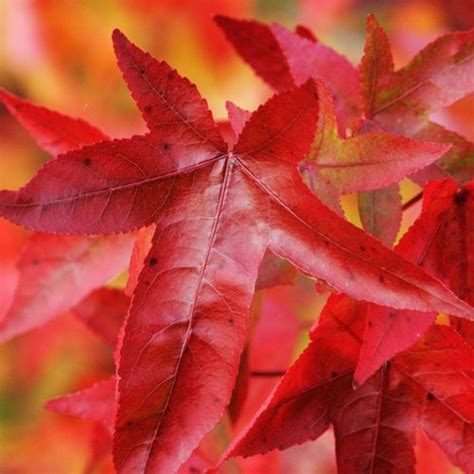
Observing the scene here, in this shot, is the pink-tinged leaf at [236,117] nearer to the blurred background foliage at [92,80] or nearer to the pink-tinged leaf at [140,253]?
the pink-tinged leaf at [140,253]

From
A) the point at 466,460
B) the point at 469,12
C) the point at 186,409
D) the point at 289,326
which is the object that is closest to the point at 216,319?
the point at 186,409

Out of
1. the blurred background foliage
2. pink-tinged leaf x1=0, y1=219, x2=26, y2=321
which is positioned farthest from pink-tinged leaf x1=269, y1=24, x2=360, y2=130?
pink-tinged leaf x1=0, y1=219, x2=26, y2=321

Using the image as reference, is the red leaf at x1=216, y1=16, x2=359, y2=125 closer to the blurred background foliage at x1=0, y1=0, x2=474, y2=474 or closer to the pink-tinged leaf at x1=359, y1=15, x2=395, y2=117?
the pink-tinged leaf at x1=359, y1=15, x2=395, y2=117

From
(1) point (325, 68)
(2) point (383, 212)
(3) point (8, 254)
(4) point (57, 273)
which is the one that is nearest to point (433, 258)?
(2) point (383, 212)

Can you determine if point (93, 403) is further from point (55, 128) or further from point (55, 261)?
point (55, 128)

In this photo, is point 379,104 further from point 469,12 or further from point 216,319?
point 469,12

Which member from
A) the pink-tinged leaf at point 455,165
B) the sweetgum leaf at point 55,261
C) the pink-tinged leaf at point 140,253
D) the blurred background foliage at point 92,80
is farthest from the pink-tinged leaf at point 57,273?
the blurred background foliage at point 92,80
